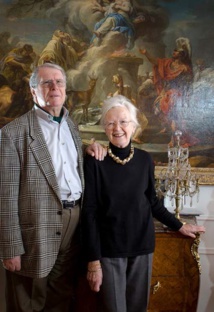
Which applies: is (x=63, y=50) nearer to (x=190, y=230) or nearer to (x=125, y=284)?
(x=190, y=230)

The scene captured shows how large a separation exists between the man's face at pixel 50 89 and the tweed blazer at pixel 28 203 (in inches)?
7.5

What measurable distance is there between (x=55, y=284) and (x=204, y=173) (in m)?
1.53

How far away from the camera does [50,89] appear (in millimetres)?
1854

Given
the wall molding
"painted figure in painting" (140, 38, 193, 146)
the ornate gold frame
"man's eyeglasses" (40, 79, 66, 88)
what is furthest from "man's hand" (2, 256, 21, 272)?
the wall molding

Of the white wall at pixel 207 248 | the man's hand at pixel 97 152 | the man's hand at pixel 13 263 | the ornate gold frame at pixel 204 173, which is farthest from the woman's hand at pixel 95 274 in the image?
the white wall at pixel 207 248

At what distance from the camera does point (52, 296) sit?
6.53 feet

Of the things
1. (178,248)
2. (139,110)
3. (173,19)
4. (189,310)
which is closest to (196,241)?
(178,248)

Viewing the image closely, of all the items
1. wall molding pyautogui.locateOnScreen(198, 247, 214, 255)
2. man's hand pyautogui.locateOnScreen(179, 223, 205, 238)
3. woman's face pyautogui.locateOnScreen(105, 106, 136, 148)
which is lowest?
wall molding pyautogui.locateOnScreen(198, 247, 214, 255)

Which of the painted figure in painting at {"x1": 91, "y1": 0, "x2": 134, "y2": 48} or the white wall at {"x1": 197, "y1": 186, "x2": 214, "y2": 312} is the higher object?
the painted figure in painting at {"x1": 91, "y1": 0, "x2": 134, "y2": 48}

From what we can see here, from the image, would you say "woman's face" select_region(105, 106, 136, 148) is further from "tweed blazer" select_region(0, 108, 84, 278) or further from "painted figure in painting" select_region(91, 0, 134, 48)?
"painted figure in painting" select_region(91, 0, 134, 48)

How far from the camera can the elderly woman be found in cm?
176

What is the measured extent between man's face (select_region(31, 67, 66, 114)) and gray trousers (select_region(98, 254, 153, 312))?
86 cm


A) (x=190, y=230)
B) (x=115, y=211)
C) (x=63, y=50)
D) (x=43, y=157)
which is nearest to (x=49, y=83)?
(x=43, y=157)

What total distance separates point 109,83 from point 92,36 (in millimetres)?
411
